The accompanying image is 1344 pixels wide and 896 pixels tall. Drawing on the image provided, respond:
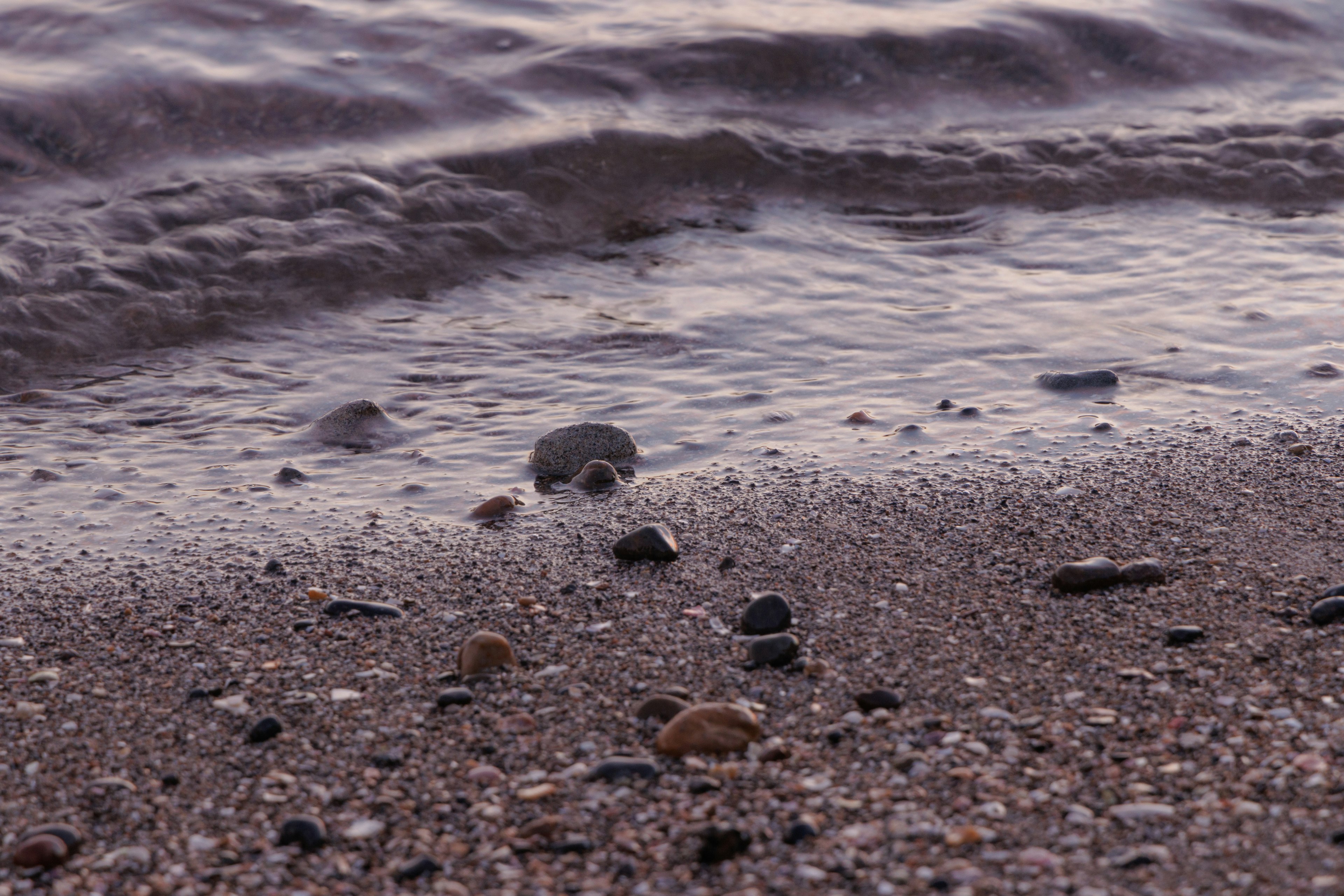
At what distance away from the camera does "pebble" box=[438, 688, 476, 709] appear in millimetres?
2062

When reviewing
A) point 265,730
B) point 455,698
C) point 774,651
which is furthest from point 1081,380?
point 265,730

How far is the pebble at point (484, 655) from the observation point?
218 cm

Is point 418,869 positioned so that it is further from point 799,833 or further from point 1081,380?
point 1081,380

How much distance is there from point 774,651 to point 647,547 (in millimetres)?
570

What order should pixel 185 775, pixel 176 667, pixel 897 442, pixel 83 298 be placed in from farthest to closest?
pixel 83 298 → pixel 897 442 → pixel 176 667 → pixel 185 775

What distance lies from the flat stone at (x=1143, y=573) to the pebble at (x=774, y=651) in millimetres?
795

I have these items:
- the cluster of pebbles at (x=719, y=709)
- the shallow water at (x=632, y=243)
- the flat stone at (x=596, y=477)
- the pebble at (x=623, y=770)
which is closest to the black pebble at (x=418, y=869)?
the cluster of pebbles at (x=719, y=709)

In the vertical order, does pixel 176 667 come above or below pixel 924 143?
below

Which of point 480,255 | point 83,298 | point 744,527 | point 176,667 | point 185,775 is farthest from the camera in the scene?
point 480,255

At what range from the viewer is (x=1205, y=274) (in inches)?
192

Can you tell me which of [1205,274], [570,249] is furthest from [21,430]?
[1205,274]

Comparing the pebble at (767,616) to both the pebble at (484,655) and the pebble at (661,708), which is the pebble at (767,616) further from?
the pebble at (484,655)

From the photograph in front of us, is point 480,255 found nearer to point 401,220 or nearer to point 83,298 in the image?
Answer: point 401,220

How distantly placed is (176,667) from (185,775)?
41cm
